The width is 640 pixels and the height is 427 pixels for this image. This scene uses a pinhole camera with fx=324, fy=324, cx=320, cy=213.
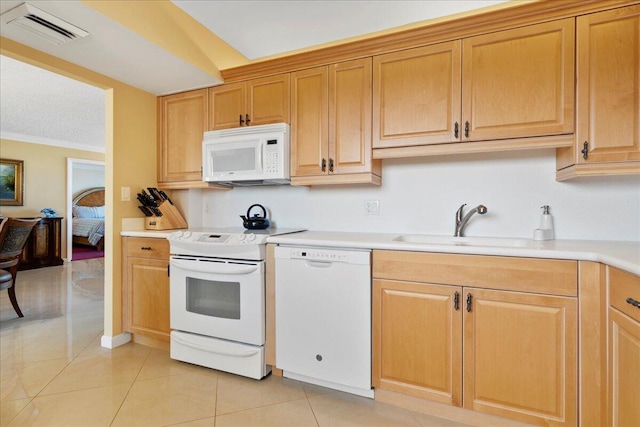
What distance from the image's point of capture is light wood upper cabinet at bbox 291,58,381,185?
6.93ft

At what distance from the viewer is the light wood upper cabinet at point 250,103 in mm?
2342

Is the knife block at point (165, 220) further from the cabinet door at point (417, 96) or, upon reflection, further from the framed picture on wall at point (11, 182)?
the framed picture on wall at point (11, 182)

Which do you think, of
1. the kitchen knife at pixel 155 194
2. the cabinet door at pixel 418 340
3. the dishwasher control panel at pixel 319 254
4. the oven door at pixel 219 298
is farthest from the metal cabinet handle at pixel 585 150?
the kitchen knife at pixel 155 194

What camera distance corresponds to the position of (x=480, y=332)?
1.55 meters

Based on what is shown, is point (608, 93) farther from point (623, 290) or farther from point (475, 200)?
point (623, 290)

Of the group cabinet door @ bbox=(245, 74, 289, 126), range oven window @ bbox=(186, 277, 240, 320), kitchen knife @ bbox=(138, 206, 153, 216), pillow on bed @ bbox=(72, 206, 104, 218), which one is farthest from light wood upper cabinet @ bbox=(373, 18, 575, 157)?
pillow on bed @ bbox=(72, 206, 104, 218)

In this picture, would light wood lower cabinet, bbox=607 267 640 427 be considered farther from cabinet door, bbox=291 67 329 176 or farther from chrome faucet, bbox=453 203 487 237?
cabinet door, bbox=291 67 329 176

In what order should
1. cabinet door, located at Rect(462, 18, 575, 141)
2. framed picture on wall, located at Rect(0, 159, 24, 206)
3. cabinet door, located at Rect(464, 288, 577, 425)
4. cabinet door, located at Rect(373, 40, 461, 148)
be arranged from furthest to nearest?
framed picture on wall, located at Rect(0, 159, 24, 206), cabinet door, located at Rect(373, 40, 461, 148), cabinet door, located at Rect(462, 18, 575, 141), cabinet door, located at Rect(464, 288, 577, 425)

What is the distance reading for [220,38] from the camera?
2469 mm

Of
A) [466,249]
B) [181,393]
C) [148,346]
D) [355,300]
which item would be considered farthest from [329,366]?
[148,346]

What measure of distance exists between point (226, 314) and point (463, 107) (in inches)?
75.5

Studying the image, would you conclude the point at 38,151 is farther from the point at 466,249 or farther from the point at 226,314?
the point at 466,249

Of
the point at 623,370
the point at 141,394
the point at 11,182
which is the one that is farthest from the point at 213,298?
the point at 11,182

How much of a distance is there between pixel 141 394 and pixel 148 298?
0.77m
